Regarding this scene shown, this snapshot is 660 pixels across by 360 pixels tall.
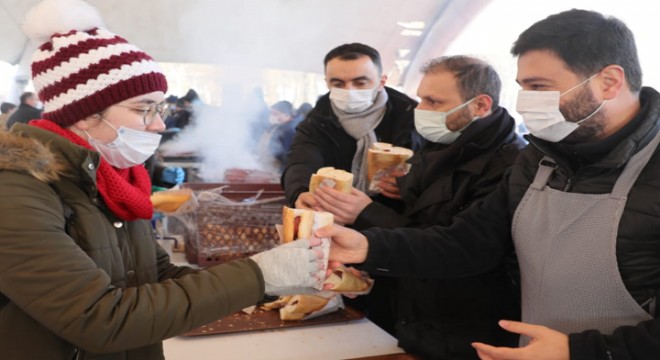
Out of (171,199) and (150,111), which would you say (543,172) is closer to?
(150,111)

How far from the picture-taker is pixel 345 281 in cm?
191

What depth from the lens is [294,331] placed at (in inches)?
80.5

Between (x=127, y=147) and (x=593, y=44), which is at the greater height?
(x=593, y=44)

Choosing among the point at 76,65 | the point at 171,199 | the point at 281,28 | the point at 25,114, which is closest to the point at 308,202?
the point at 171,199

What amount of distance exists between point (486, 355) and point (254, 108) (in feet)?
16.6

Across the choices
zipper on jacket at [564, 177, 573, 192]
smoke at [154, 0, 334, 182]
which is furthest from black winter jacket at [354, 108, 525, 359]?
smoke at [154, 0, 334, 182]

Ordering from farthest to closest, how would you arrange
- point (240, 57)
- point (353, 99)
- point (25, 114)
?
point (240, 57) < point (25, 114) < point (353, 99)

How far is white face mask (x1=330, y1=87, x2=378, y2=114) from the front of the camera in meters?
2.79

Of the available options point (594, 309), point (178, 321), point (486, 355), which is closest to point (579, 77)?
point (594, 309)

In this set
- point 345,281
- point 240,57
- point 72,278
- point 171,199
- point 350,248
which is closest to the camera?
point 72,278

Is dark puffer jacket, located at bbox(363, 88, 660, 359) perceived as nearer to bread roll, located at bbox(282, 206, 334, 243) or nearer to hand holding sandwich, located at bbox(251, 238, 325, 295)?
bread roll, located at bbox(282, 206, 334, 243)

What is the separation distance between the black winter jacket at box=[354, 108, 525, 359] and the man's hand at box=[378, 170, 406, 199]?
12.2 inches

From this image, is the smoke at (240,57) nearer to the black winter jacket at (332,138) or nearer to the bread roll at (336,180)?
the black winter jacket at (332,138)

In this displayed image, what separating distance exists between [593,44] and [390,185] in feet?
3.77
